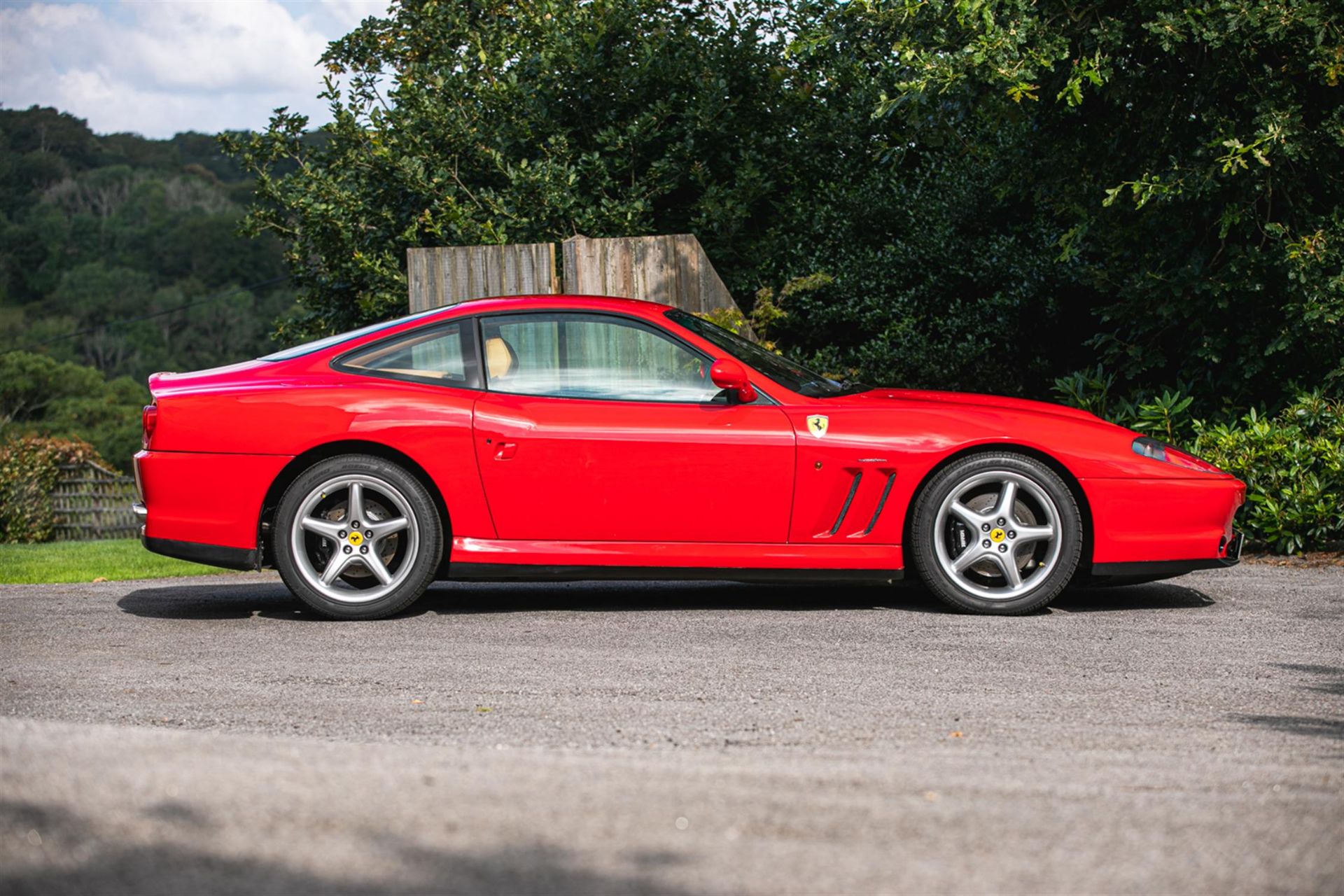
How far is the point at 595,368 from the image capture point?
22.2 feet

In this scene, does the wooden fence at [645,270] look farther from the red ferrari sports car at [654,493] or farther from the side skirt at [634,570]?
the side skirt at [634,570]

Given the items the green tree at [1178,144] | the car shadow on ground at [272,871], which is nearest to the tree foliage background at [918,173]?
the green tree at [1178,144]

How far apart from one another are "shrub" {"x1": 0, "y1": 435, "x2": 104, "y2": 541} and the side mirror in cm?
1350

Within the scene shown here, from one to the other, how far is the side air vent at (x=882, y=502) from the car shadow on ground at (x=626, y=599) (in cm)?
50

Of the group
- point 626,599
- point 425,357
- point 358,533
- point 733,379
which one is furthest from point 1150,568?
point 358,533

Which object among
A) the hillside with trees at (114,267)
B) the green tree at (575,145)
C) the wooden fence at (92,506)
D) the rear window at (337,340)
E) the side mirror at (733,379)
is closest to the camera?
the side mirror at (733,379)

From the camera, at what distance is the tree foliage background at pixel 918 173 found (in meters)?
8.88

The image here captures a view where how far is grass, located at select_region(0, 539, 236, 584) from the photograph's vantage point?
348 inches

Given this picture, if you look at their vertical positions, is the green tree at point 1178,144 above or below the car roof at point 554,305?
above

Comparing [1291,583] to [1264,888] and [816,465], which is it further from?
[1264,888]

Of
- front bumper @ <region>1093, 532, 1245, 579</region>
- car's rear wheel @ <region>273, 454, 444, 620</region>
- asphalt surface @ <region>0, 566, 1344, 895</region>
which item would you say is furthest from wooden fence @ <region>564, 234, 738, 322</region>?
front bumper @ <region>1093, 532, 1245, 579</region>

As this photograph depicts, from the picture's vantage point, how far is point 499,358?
22.4ft

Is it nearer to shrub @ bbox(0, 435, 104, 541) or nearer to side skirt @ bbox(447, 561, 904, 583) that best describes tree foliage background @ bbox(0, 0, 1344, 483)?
side skirt @ bbox(447, 561, 904, 583)

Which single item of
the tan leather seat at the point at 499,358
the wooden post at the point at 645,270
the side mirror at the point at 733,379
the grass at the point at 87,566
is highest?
the wooden post at the point at 645,270
